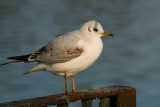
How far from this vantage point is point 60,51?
588 centimetres

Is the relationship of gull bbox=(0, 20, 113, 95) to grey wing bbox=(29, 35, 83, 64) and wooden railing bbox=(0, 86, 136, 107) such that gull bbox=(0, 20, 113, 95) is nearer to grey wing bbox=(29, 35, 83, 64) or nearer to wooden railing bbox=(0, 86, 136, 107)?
grey wing bbox=(29, 35, 83, 64)

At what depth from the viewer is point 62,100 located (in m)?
4.84

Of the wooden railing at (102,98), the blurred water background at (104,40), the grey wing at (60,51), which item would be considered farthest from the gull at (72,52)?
the blurred water background at (104,40)

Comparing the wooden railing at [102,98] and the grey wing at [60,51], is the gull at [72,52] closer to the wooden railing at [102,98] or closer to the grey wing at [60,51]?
the grey wing at [60,51]

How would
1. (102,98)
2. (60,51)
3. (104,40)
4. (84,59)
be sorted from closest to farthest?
(102,98) → (84,59) → (60,51) → (104,40)

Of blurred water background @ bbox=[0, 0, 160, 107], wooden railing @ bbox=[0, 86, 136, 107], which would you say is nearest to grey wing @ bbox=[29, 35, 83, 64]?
wooden railing @ bbox=[0, 86, 136, 107]

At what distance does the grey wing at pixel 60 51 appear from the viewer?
5.77m

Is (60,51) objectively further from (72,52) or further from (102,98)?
(102,98)

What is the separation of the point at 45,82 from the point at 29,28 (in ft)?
13.8

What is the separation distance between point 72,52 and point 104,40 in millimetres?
6805

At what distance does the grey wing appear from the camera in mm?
5767

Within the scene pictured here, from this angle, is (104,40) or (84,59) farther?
(104,40)

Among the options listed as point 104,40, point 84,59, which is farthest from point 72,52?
point 104,40

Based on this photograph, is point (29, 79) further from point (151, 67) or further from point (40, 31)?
point (40, 31)
